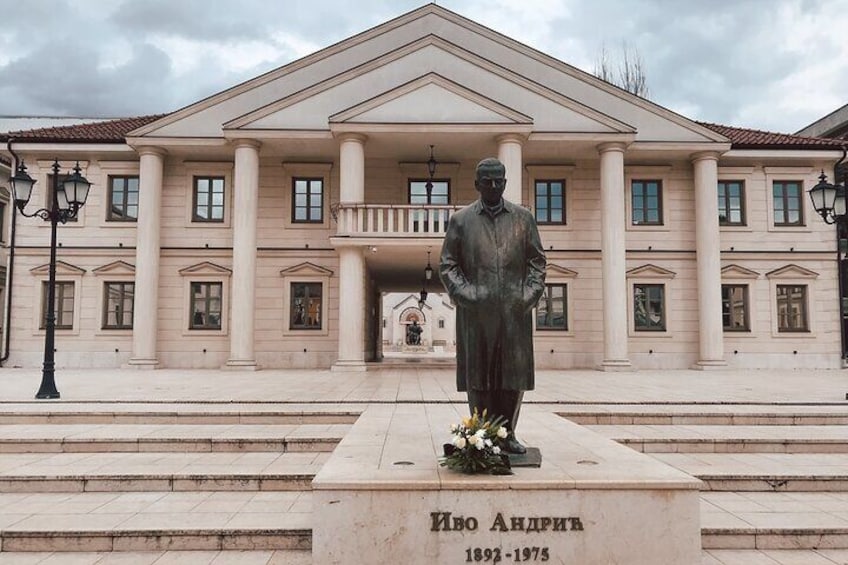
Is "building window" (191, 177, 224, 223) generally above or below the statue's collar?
above

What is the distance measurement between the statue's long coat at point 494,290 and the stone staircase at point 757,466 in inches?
90.2

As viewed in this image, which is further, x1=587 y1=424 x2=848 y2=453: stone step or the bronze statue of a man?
x1=587 y1=424 x2=848 y2=453: stone step

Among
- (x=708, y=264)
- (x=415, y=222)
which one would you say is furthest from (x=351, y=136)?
(x=708, y=264)

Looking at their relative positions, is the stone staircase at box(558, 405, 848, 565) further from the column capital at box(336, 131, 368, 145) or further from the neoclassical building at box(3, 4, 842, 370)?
the column capital at box(336, 131, 368, 145)

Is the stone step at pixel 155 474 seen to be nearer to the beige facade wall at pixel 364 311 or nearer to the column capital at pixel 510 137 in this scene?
the beige facade wall at pixel 364 311

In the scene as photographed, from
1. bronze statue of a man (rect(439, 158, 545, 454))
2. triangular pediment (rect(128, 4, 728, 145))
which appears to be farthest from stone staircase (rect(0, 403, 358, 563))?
triangular pediment (rect(128, 4, 728, 145))

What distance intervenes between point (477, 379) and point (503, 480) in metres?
0.86

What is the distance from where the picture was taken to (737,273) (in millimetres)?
22453

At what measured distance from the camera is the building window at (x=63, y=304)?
21953 millimetres

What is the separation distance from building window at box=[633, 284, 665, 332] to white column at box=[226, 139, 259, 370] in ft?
43.8

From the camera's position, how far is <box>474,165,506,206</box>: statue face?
5176 mm

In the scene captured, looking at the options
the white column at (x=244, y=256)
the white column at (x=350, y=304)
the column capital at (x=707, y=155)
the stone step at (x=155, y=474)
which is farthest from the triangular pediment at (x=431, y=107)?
the stone step at (x=155, y=474)

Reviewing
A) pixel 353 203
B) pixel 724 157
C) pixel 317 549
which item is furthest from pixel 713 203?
pixel 317 549

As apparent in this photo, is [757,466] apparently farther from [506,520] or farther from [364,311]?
[364,311]
